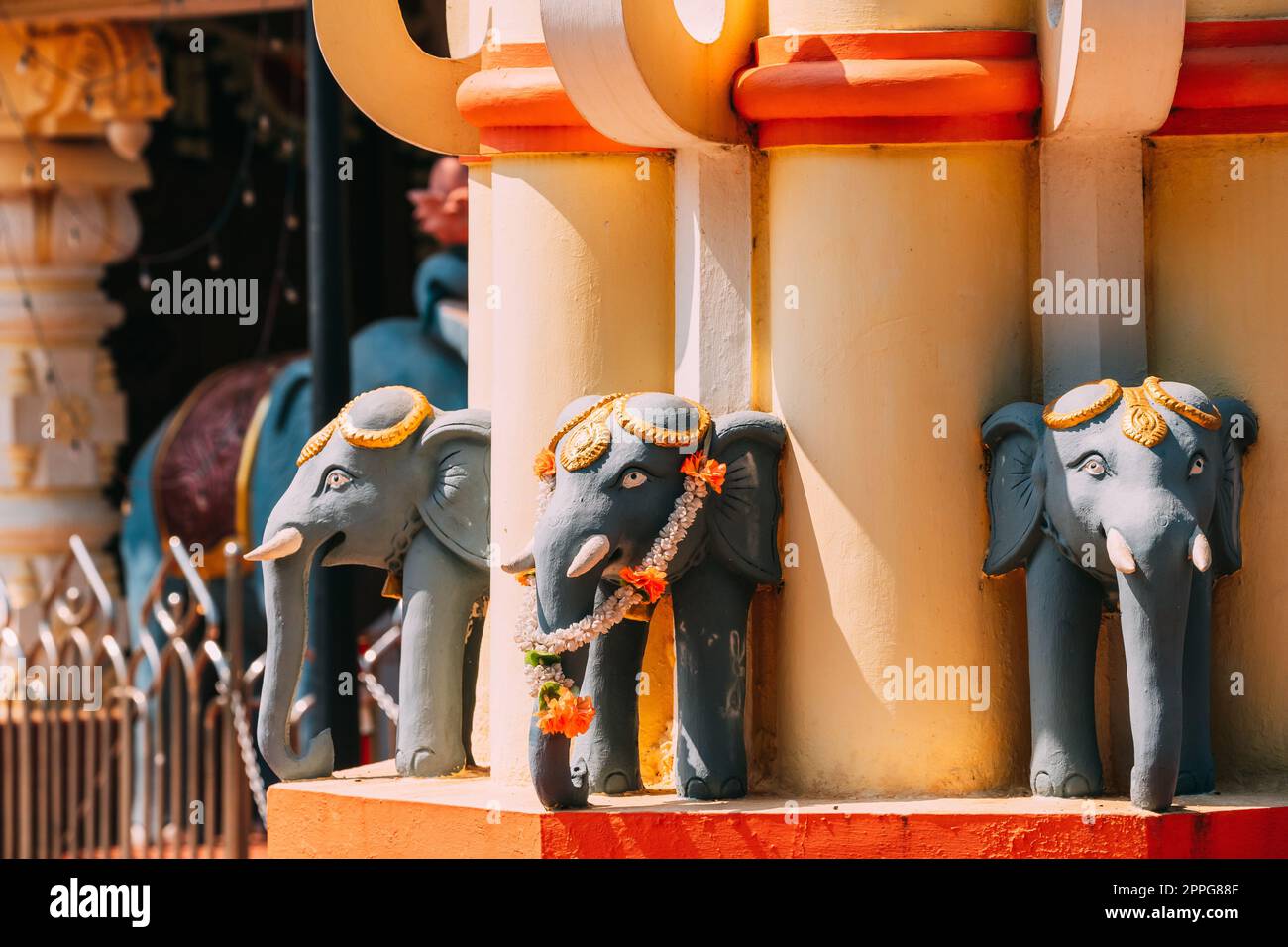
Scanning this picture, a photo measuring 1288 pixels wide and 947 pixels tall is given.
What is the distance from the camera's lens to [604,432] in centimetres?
652

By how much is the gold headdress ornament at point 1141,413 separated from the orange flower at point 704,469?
0.76m

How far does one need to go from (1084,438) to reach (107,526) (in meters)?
9.29

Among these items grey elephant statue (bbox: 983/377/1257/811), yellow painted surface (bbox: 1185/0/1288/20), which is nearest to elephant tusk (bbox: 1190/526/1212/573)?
grey elephant statue (bbox: 983/377/1257/811)

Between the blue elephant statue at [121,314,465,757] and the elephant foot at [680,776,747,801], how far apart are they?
660 centimetres

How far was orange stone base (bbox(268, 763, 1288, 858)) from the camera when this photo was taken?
20.5 ft

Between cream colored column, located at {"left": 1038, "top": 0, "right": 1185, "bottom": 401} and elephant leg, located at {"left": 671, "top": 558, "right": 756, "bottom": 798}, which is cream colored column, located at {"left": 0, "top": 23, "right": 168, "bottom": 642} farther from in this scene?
cream colored column, located at {"left": 1038, "top": 0, "right": 1185, "bottom": 401}

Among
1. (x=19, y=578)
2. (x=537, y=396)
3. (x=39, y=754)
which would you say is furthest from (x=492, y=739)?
(x=19, y=578)

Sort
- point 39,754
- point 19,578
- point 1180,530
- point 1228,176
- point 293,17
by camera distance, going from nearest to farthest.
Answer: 1. point 1180,530
2. point 1228,176
3. point 39,754
4. point 19,578
5. point 293,17

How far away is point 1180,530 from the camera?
626 centimetres

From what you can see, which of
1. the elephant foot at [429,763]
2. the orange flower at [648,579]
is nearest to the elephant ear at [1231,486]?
the orange flower at [648,579]

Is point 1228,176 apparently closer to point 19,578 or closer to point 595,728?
point 595,728

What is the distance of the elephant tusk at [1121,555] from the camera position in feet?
20.5

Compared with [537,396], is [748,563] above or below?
below

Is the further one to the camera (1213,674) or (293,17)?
(293,17)
